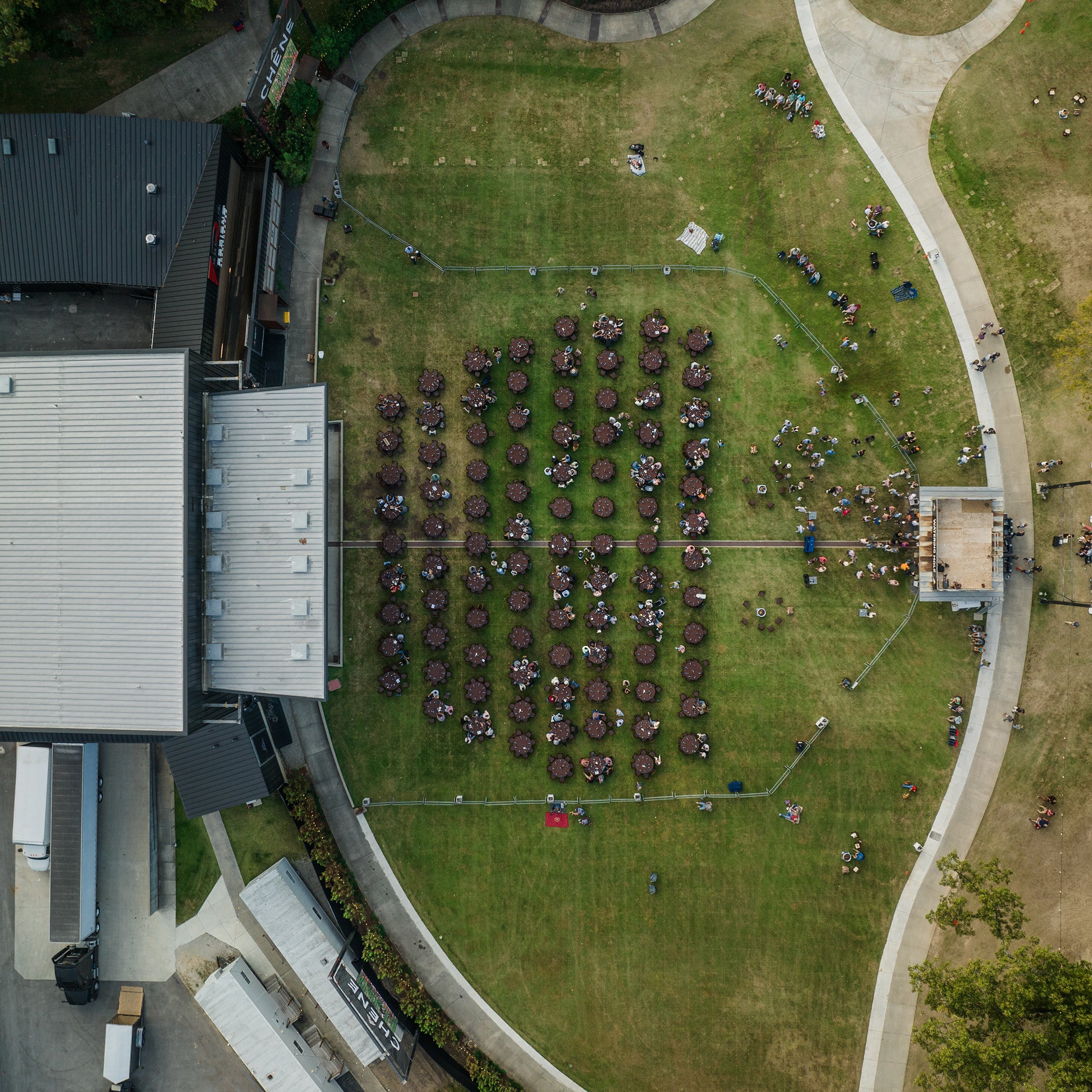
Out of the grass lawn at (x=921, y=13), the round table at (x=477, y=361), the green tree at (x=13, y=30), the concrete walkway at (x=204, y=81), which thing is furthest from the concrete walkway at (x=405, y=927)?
the grass lawn at (x=921, y=13)

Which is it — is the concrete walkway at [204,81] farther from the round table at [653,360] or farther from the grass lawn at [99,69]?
the round table at [653,360]

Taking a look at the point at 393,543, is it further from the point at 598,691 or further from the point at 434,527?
the point at 598,691

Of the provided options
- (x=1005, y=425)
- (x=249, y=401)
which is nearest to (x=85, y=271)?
(x=249, y=401)

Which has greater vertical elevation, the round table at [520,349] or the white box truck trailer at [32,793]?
the round table at [520,349]

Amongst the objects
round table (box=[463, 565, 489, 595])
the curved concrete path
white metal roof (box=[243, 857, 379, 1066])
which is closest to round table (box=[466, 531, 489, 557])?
round table (box=[463, 565, 489, 595])

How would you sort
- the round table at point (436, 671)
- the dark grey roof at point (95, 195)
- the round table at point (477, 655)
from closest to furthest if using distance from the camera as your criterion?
the dark grey roof at point (95, 195)
the round table at point (477, 655)
the round table at point (436, 671)

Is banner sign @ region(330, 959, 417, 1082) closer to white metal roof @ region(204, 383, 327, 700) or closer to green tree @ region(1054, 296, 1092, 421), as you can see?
white metal roof @ region(204, 383, 327, 700)

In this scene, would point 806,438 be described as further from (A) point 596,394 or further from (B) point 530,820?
(B) point 530,820
